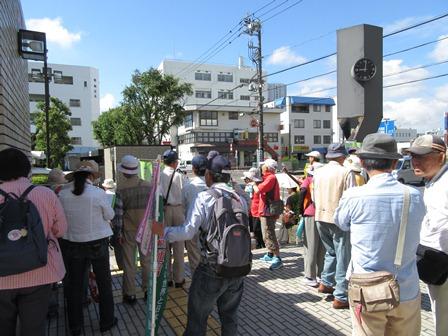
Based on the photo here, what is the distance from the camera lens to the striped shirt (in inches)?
97.6

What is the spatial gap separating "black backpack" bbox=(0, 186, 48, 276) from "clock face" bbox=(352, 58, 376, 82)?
15.5 feet

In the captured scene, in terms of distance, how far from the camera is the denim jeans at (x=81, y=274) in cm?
348

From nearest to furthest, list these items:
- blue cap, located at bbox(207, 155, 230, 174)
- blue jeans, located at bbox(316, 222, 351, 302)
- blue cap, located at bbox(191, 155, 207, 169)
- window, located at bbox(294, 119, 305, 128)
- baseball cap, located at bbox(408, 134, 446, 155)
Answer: baseball cap, located at bbox(408, 134, 446, 155)
blue cap, located at bbox(207, 155, 230, 174)
blue cap, located at bbox(191, 155, 207, 169)
blue jeans, located at bbox(316, 222, 351, 302)
window, located at bbox(294, 119, 305, 128)

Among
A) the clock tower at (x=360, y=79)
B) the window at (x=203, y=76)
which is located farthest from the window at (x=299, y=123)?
the clock tower at (x=360, y=79)

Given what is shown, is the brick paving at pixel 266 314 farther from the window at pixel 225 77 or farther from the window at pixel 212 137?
the window at pixel 225 77

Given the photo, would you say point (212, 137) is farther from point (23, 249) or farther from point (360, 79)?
point (23, 249)

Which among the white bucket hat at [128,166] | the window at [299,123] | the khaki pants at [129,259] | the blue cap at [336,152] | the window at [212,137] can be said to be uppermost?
the window at [299,123]

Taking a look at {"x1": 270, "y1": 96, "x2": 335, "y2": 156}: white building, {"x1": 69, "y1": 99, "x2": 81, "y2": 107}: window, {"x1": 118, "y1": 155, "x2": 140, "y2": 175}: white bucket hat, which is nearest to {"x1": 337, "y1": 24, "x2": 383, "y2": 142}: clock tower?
{"x1": 118, "y1": 155, "x2": 140, "y2": 175}: white bucket hat

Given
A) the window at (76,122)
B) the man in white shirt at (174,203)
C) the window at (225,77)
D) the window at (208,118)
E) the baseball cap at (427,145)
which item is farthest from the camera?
the window at (225,77)

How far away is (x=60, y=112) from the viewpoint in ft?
90.3

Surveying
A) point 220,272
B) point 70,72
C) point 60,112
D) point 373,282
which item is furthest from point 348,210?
point 70,72

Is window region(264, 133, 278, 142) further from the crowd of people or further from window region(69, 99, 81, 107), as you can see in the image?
the crowd of people

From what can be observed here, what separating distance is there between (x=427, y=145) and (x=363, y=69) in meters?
3.12

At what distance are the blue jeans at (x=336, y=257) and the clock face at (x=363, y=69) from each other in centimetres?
247
